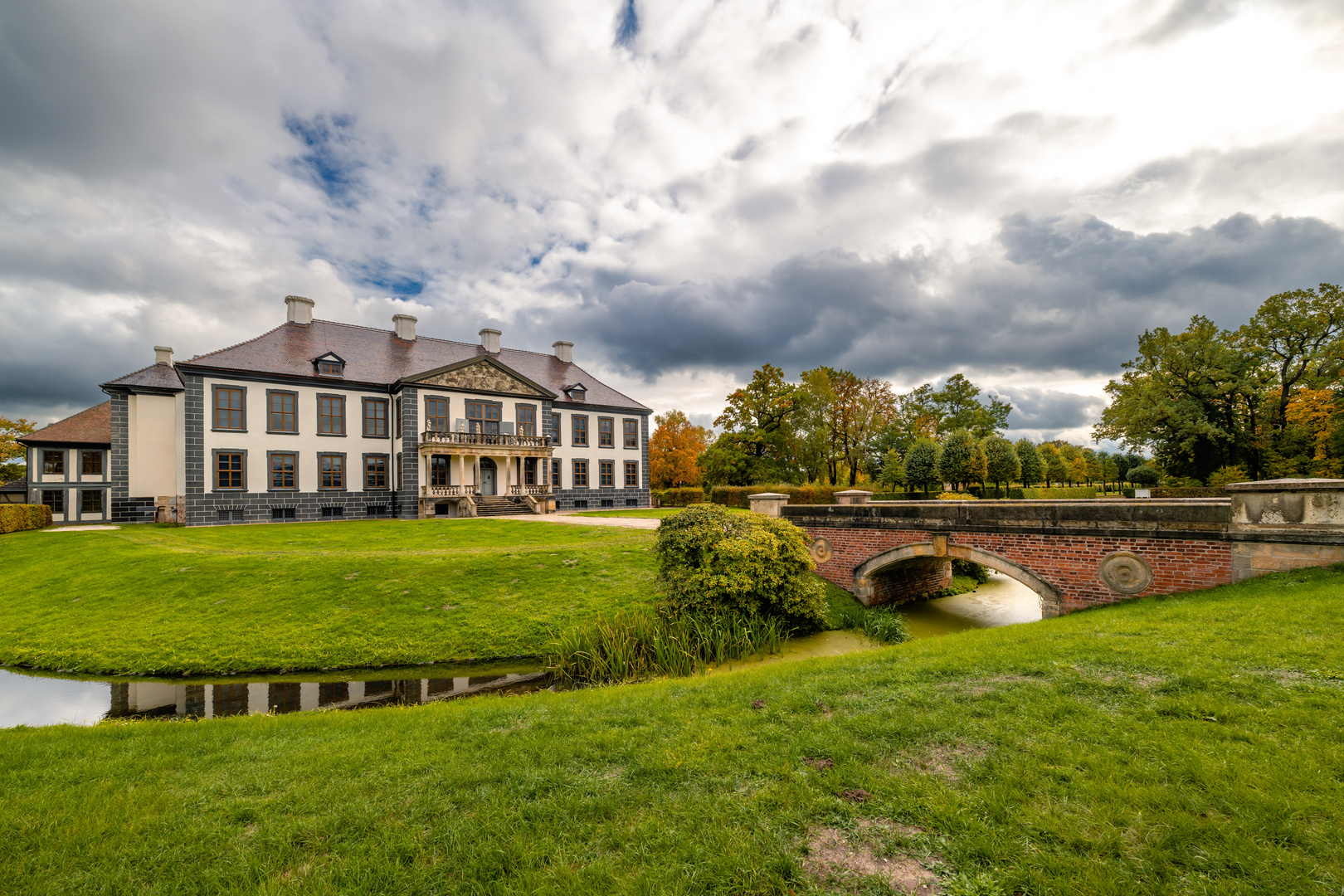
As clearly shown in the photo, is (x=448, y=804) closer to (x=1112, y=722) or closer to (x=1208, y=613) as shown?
(x=1112, y=722)

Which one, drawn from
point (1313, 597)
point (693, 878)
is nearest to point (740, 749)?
point (693, 878)

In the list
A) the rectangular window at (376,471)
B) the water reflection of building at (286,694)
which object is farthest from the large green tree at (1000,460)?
the rectangular window at (376,471)

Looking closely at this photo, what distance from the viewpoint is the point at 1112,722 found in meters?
4.04

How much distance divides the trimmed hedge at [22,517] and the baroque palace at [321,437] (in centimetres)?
220

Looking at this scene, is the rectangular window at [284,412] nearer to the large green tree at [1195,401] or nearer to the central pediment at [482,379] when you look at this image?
the central pediment at [482,379]

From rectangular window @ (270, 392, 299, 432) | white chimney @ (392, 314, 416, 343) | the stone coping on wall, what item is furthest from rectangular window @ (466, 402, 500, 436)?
the stone coping on wall

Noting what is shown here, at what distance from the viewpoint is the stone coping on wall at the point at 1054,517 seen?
29.0 ft

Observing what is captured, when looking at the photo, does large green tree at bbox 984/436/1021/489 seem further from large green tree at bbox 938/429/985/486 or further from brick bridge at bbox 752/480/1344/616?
brick bridge at bbox 752/480/1344/616

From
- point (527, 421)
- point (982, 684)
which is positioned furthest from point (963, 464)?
point (982, 684)

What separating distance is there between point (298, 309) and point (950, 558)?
33.0m

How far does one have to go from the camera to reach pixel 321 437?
27.4 meters

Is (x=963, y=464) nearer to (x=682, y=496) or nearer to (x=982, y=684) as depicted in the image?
(x=682, y=496)

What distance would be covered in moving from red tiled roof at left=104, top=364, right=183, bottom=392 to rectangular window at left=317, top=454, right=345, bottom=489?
761 cm

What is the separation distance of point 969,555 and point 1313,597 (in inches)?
209
